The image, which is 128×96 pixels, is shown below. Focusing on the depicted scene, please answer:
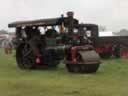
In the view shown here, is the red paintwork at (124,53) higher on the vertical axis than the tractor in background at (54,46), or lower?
lower

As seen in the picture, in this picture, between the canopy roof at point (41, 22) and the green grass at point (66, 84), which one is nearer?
the green grass at point (66, 84)

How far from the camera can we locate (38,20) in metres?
19.4

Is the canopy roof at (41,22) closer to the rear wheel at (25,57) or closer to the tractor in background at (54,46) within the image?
the tractor in background at (54,46)

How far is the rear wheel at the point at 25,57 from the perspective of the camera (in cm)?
1973

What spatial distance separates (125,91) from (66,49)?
246 inches

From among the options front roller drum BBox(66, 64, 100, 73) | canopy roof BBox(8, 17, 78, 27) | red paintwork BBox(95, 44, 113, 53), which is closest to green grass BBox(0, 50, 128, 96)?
front roller drum BBox(66, 64, 100, 73)

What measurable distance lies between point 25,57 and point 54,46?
67.1 inches

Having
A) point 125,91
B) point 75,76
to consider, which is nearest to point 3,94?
point 125,91

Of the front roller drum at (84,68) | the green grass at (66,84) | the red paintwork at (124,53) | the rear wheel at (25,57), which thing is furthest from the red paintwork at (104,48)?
the green grass at (66,84)

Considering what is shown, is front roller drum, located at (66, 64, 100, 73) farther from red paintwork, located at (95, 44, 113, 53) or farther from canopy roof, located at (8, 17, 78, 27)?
red paintwork, located at (95, 44, 113, 53)

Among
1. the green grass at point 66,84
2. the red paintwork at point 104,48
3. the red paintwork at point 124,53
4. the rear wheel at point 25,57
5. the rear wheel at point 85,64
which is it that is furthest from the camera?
the red paintwork at point 124,53

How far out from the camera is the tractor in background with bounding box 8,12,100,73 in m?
17.3

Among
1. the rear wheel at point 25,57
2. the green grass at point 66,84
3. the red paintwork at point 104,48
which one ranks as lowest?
the red paintwork at point 104,48

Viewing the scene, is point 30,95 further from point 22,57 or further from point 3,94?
point 22,57
